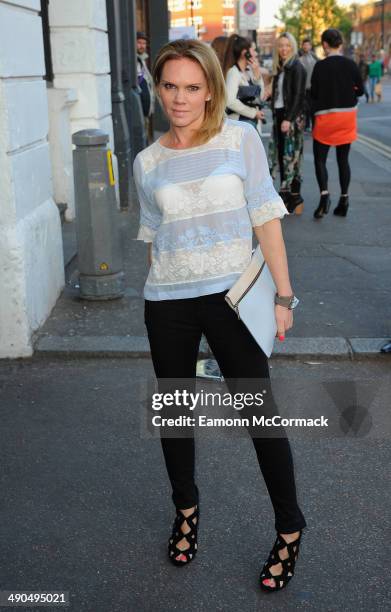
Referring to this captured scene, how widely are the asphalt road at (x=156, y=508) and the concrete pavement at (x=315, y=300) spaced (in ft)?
1.61

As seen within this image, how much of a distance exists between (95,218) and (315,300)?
5.83 feet

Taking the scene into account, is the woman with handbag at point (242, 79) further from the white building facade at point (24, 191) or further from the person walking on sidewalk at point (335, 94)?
the white building facade at point (24, 191)

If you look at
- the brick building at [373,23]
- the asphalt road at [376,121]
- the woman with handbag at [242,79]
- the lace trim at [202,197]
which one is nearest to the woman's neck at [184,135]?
the lace trim at [202,197]

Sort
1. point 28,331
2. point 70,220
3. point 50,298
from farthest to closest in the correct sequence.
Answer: point 70,220, point 50,298, point 28,331

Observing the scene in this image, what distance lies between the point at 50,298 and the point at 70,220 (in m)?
2.95

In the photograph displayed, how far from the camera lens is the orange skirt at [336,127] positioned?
8727mm

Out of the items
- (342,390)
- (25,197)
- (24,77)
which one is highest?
(24,77)

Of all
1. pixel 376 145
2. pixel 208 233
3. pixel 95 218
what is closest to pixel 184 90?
pixel 208 233

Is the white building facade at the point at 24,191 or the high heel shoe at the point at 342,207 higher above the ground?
the white building facade at the point at 24,191

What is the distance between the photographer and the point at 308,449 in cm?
388

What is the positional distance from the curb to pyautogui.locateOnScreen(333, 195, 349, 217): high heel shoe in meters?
4.51

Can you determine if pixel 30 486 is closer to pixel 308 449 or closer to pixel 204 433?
pixel 204 433

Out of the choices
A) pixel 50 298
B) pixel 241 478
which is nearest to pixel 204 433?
pixel 241 478

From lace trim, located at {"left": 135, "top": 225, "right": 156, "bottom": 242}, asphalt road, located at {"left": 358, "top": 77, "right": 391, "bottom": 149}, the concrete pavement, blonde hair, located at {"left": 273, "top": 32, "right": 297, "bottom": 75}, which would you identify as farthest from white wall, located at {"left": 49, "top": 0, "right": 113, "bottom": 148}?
asphalt road, located at {"left": 358, "top": 77, "right": 391, "bottom": 149}
